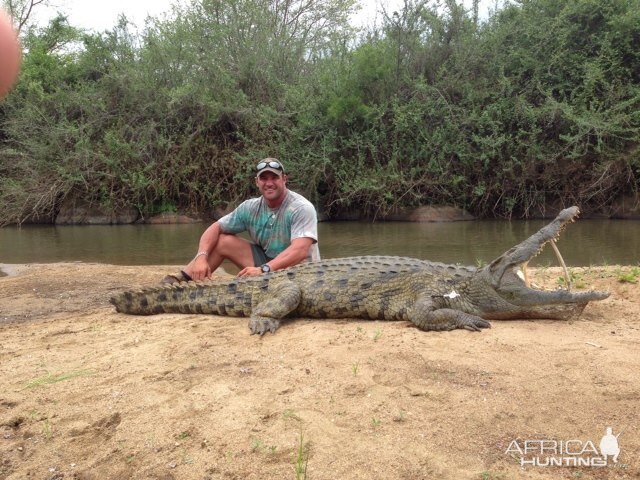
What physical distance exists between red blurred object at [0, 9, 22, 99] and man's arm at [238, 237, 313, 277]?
3524 millimetres

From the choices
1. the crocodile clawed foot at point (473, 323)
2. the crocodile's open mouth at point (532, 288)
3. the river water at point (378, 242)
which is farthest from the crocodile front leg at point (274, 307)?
the river water at point (378, 242)

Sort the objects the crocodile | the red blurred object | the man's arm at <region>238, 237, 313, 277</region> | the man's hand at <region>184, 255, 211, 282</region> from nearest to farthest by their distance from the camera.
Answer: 1. the red blurred object
2. the crocodile
3. the man's arm at <region>238, 237, 313, 277</region>
4. the man's hand at <region>184, 255, 211, 282</region>

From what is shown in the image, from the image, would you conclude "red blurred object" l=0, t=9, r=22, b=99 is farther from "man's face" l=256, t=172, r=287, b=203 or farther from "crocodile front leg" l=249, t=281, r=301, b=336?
"man's face" l=256, t=172, r=287, b=203

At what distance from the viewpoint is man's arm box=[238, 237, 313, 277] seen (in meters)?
4.21

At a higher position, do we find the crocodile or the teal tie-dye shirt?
the teal tie-dye shirt

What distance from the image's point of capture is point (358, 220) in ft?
44.9

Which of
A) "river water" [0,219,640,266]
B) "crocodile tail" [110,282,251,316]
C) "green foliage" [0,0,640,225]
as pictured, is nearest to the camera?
"crocodile tail" [110,282,251,316]

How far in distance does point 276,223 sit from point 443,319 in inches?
71.9

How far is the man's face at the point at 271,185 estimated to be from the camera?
442 centimetres

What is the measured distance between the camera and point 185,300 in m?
4.05

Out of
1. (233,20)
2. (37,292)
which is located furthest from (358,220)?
(37,292)

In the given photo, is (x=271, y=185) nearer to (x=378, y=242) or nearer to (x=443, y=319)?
(x=443, y=319)

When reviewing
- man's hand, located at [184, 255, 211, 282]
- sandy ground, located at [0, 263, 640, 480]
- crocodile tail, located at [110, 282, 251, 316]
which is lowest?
sandy ground, located at [0, 263, 640, 480]

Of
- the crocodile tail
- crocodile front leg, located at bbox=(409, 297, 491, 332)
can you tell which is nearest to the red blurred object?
crocodile front leg, located at bbox=(409, 297, 491, 332)
